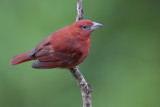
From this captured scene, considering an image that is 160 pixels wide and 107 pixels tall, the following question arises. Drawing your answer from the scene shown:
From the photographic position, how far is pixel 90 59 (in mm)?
5930

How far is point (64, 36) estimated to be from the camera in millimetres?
5383

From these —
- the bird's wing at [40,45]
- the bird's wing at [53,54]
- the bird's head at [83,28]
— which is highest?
the bird's head at [83,28]

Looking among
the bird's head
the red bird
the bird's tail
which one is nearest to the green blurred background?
the bird's tail

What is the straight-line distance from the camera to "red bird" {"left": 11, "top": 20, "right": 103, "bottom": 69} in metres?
5.30

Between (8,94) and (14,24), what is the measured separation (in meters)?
1.10

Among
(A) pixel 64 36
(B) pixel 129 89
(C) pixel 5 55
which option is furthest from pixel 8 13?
(B) pixel 129 89

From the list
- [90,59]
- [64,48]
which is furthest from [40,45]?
[90,59]

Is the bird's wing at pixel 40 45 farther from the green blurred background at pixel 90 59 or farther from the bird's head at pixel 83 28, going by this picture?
the bird's head at pixel 83 28

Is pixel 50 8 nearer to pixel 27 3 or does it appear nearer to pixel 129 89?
pixel 27 3

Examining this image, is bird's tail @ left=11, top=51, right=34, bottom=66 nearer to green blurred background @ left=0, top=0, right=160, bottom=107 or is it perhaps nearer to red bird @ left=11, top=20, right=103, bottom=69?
red bird @ left=11, top=20, right=103, bottom=69

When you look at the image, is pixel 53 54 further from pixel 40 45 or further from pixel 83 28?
pixel 83 28

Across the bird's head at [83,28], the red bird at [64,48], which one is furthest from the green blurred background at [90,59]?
the bird's head at [83,28]

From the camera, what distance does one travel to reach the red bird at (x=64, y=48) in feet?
17.4

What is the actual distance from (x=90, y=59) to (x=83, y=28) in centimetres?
76
